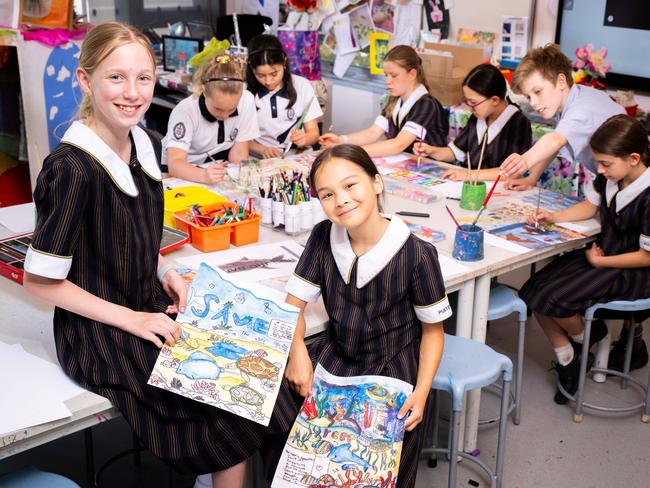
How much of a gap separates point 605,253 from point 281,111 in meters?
1.78

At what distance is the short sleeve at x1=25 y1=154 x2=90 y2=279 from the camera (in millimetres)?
1604

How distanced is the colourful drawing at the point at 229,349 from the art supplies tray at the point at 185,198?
2.34 ft

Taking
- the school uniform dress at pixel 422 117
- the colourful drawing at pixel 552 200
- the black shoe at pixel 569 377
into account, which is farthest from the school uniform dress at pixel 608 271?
the school uniform dress at pixel 422 117

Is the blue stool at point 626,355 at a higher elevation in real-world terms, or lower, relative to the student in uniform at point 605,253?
lower

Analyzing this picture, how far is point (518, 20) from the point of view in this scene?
4.18m

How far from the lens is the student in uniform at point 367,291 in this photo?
1.87 metres

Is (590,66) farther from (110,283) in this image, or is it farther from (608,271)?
(110,283)

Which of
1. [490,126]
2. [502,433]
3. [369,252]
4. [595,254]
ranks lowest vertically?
[502,433]

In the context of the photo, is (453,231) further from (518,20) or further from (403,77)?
(518,20)

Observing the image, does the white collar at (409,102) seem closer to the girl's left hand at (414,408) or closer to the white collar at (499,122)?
the white collar at (499,122)

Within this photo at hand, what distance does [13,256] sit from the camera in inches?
84.9

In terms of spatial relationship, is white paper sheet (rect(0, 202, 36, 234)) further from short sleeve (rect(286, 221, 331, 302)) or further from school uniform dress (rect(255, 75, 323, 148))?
school uniform dress (rect(255, 75, 323, 148))

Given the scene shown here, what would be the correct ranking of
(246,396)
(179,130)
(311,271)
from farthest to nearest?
(179,130) < (311,271) < (246,396)

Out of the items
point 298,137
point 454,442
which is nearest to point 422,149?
point 298,137
